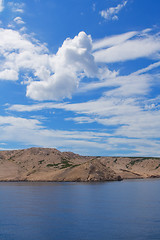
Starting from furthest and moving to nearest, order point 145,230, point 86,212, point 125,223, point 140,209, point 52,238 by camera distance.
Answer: point 140,209, point 86,212, point 125,223, point 145,230, point 52,238

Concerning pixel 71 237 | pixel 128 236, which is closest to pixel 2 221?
pixel 71 237

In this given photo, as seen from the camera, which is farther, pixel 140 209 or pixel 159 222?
pixel 140 209

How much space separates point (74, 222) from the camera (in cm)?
5566

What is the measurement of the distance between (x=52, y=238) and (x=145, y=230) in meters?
16.9

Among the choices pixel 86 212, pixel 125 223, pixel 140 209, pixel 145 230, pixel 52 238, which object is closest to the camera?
pixel 52 238

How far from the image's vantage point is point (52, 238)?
145 feet

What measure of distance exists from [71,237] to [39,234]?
19.8 ft

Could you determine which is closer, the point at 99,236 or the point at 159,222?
the point at 99,236

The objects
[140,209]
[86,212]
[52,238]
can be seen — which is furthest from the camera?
[140,209]

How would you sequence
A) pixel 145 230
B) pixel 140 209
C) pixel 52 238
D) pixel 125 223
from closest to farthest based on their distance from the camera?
pixel 52 238, pixel 145 230, pixel 125 223, pixel 140 209

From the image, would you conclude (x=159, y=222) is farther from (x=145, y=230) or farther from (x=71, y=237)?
(x=71, y=237)

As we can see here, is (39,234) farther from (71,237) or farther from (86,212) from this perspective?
(86,212)

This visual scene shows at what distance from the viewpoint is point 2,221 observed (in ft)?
186

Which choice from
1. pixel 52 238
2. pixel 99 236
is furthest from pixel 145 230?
pixel 52 238
